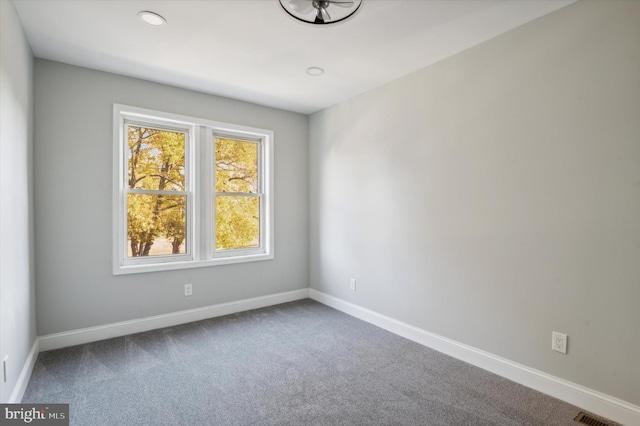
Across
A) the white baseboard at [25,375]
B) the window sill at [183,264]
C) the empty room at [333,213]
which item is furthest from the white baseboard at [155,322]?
the window sill at [183,264]

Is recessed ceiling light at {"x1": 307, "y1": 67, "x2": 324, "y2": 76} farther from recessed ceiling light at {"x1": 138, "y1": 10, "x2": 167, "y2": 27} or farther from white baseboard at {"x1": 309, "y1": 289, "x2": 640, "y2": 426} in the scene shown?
white baseboard at {"x1": 309, "y1": 289, "x2": 640, "y2": 426}

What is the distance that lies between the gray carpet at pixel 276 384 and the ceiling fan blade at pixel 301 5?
247cm

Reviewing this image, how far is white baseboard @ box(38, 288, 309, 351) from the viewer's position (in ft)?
9.74

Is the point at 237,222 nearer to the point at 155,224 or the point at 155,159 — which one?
the point at 155,224

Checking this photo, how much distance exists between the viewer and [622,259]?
1.95m

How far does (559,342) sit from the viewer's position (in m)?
2.21

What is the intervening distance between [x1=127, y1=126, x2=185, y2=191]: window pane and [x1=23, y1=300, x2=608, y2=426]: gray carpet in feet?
5.18

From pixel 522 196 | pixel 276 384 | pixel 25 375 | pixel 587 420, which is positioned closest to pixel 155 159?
pixel 25 375

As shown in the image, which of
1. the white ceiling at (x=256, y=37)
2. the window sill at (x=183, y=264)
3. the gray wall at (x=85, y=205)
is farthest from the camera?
the window sill at (x=183, y=264)

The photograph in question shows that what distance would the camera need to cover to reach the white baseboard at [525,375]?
6.43ft

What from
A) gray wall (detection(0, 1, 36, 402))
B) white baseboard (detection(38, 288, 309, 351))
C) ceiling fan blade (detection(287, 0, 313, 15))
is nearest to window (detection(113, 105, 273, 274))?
white baseboard (detection(38, 288, 309, 351))

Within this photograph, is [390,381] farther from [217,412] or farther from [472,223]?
[472,223]

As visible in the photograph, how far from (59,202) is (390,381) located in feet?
10.7

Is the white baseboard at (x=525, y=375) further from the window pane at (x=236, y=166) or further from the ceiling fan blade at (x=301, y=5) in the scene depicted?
the ceiling fan blade at (x=301, y=5)
